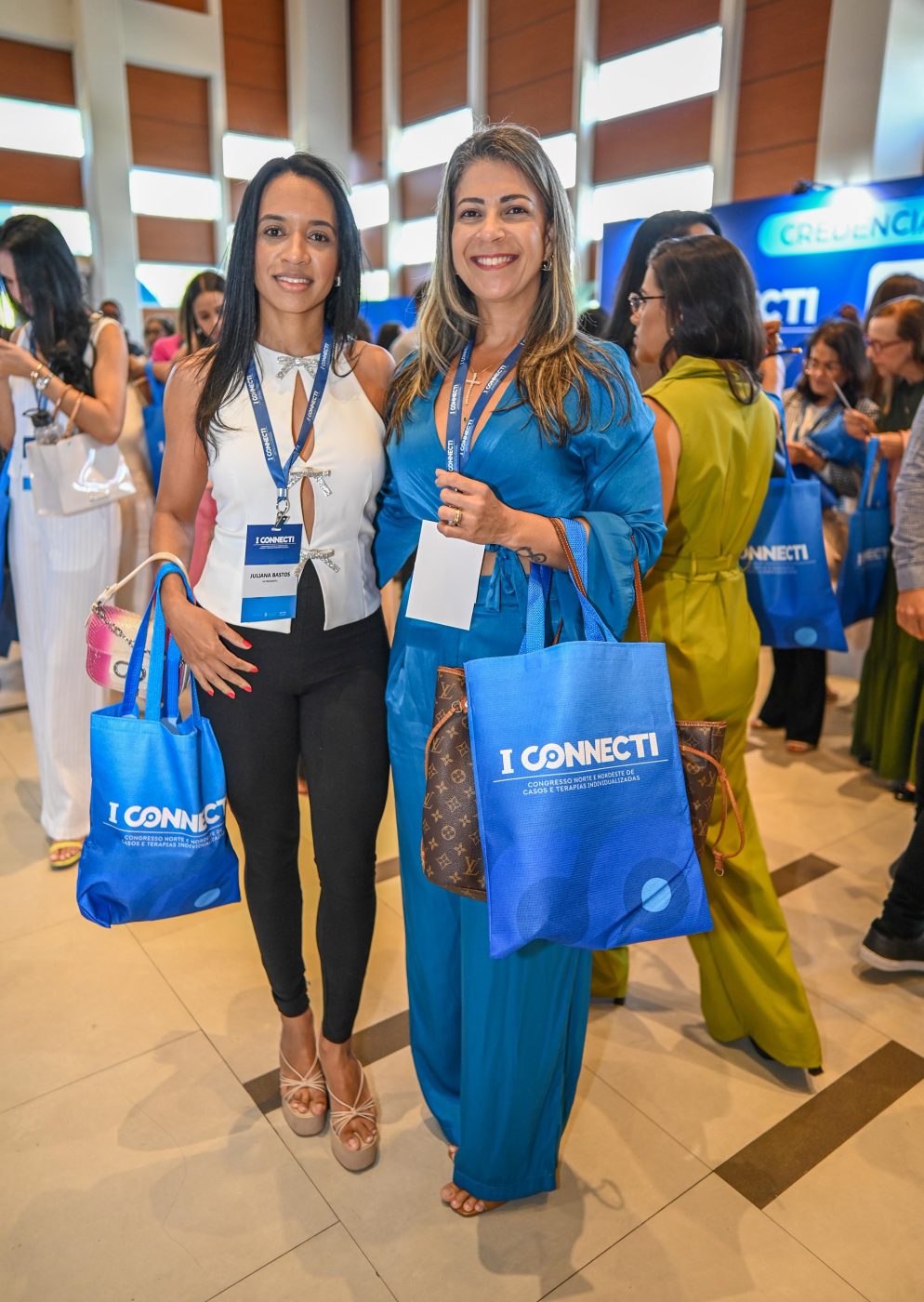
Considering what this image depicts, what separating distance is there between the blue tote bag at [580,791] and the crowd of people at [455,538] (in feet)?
0.47

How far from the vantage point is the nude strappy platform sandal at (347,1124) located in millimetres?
1666

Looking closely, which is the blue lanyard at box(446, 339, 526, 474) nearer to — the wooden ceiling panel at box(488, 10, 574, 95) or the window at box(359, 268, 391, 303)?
the wooden ceiling panel at box(488, 10, 574, 95)

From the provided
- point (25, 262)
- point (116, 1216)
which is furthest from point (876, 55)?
point (116, 1216)

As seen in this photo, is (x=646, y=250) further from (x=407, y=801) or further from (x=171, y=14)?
(x=171, y=14)

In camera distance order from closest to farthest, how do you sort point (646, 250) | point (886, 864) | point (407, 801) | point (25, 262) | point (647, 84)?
point (407, 801), point (646, 250), point (25, 262), point (886, 864), point (647, 84)

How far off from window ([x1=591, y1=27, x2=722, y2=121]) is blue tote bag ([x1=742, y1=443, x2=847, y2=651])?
6490 mm

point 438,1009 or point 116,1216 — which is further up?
point 438,1009

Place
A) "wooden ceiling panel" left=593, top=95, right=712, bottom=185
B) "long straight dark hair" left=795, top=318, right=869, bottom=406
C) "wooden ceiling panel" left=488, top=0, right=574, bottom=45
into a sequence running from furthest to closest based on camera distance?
1. "wooden ceiling panel" left=488, top=0, right=574, bottom=45
2. "wooden ceiling panel" left=593, top=95, right=712, bottom=185
3. "long straight dark hair" left=795, top=318, right=869, bottom=406

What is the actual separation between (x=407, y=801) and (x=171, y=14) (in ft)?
37.6

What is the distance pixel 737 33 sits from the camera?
22.9 ft

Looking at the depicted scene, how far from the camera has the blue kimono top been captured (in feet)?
4.25

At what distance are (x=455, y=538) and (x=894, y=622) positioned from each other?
2.42 meters

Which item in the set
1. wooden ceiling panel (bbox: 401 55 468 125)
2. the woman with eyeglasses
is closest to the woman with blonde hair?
the woman with eyeglasses

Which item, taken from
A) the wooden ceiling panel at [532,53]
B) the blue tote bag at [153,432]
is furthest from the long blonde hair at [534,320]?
the wooden ceiling panel at [532,53]
